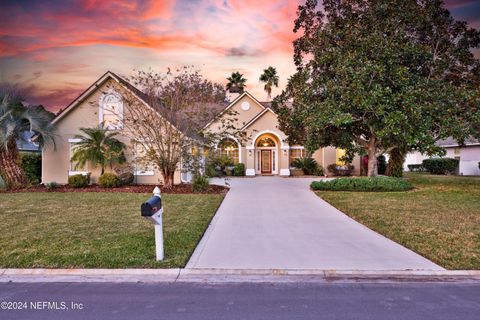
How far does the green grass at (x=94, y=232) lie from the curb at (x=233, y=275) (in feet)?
0.70

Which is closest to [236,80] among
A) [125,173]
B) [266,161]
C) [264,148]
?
[264,148]

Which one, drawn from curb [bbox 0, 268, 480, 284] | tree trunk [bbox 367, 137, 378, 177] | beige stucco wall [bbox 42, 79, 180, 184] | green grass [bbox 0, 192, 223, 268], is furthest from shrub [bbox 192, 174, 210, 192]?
curb [bbox 0, 268, 480, 284]

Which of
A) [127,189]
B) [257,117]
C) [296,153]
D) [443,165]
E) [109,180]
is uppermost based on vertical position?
[257,117]

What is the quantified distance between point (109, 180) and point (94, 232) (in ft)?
31.2

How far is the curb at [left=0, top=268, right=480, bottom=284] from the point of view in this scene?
5176 mm

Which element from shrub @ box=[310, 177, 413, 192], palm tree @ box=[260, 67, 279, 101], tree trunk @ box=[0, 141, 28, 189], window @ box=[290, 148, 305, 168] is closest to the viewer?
shrub @ box=[310, 177, 413, 192]

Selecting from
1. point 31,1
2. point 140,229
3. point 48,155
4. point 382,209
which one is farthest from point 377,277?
point 48,155

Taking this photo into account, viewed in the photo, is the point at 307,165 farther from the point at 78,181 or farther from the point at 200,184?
the point at 78,181

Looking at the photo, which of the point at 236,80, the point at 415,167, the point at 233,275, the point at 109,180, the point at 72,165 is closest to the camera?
the point at 233,275

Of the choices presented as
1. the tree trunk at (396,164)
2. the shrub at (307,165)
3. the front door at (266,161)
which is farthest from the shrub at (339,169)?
the front door at (266,161)

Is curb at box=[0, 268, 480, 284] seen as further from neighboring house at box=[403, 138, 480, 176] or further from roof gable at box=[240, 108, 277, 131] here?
neighboring house at box=[403, 138, 480, 176]

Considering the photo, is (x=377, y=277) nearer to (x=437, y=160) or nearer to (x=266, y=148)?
(x=266, y=148)

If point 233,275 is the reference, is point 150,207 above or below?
above

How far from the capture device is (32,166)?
19.4 metres
